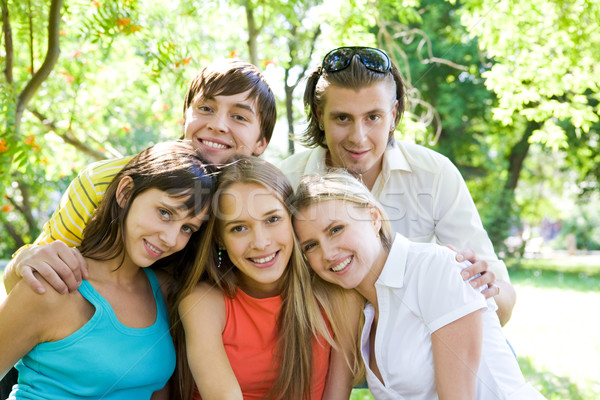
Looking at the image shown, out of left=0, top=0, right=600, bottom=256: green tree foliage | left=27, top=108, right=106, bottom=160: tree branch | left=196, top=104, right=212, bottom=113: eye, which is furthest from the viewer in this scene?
left=27, top=108, right=106, bottom=160: tree branch

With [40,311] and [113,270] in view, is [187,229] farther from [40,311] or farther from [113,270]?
[40,311]

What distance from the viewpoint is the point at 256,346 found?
101 inches

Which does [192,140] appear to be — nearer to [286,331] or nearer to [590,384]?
[286,331]

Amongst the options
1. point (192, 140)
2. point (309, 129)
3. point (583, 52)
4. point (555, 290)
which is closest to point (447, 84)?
point (555, 290)

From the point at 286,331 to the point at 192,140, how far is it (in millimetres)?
1140

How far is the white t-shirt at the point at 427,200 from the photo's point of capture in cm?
335

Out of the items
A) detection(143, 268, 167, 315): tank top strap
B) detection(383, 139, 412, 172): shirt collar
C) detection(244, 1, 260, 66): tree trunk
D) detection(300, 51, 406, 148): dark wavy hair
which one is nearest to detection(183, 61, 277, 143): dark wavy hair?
detection(300, 51, 406, 148): dark wavy hair

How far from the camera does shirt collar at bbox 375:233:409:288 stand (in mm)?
2447

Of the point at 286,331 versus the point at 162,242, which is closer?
the point at 162,242

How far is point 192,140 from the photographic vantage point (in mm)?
2965

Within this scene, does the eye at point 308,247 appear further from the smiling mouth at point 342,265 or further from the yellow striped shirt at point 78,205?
the yellow striped shirt at point 78,205

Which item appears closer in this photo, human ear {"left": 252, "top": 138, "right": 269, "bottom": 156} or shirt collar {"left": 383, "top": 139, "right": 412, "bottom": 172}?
human ear {"left": 252, "top": 138, "right": 269, "bottom": 156}

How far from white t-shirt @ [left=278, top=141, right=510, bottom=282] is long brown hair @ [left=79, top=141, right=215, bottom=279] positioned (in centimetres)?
97

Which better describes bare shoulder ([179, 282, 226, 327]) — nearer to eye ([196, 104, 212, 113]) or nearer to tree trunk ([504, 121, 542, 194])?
eye ([196, 104, 212, 113])
